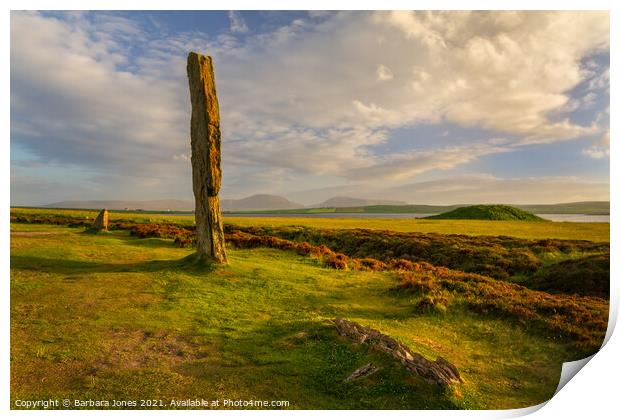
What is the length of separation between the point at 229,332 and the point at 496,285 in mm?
10978

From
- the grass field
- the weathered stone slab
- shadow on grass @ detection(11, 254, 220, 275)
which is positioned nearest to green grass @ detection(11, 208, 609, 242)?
the grass field

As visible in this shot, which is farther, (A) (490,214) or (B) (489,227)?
(A) (490,214)

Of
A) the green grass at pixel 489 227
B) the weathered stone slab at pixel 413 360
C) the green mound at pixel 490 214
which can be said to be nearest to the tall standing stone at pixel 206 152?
the weathered stone slab at pixel 413 360

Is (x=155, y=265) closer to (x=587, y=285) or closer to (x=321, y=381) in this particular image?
(x=321, y=381)

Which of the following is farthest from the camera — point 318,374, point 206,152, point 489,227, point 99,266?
point 489,227

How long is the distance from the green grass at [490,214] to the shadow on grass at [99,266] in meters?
83.2

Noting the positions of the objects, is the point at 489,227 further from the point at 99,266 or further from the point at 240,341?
the point at 240,341

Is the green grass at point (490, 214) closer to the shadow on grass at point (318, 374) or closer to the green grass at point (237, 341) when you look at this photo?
the green grass at point (237, 341)

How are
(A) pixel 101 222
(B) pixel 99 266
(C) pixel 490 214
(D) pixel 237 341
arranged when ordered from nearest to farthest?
(D) pixel 237 341 → (B) pixel 99 266 → (A) pixel 101 222 → (C) pixel 490 214

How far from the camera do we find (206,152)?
1459cm

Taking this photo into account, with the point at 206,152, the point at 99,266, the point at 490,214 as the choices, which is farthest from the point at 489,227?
the point at 490,214

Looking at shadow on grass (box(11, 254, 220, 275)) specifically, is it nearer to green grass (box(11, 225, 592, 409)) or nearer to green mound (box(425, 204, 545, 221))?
green grass (box(11, 225, 592, 409))

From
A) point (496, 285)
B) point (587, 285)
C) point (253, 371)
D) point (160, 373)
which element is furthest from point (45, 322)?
point (587, 285)

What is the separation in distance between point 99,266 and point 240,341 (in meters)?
9.30
